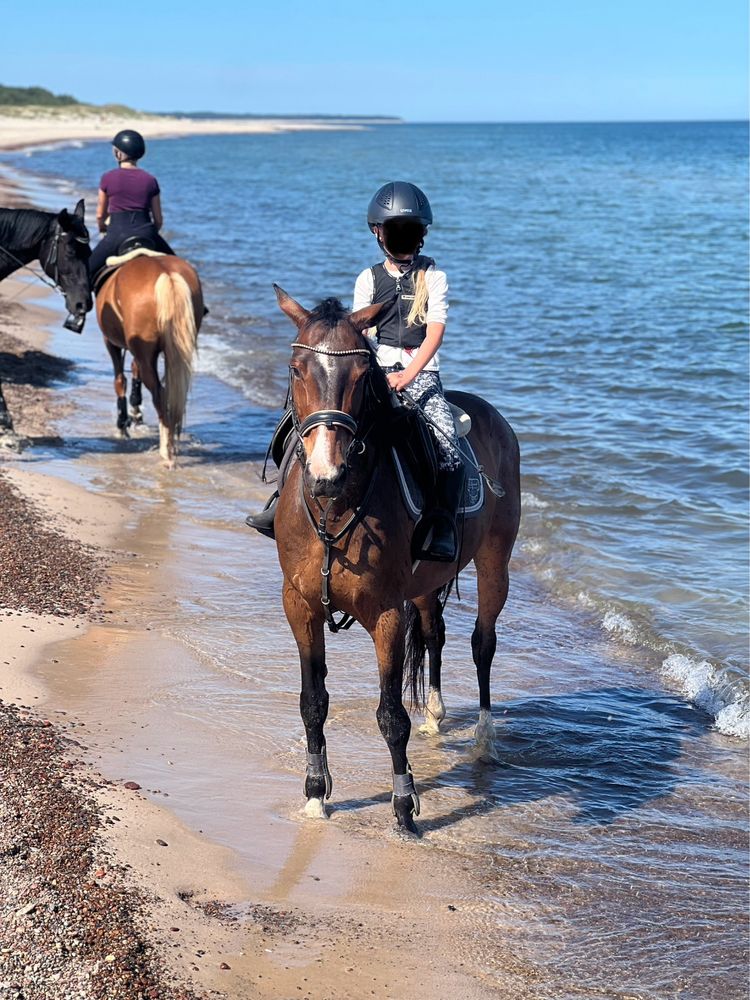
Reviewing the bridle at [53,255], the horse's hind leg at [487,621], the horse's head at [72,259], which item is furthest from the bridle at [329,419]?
the bridle at [53,255]

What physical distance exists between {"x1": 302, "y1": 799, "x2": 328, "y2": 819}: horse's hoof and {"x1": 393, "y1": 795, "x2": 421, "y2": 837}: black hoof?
13.8 inches

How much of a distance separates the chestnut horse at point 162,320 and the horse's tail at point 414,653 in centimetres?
596

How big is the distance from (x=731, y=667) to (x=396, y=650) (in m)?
3.95

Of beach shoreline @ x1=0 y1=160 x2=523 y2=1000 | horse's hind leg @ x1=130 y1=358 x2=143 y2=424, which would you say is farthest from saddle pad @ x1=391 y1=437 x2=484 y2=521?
horse's hind leg @ x1=130 y1=358 x2=143 y2=424

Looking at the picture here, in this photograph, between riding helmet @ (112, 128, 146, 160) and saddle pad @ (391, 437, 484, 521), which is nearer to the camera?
saddle pad @ (391, 437, 484, 521)

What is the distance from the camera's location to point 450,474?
19.2ft

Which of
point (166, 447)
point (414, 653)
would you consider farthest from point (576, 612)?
point (166, 447)

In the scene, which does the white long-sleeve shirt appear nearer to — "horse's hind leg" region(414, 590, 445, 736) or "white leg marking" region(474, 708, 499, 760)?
"horse's hind leg" region(414, 590, 445, 736)

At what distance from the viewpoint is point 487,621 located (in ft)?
22.9

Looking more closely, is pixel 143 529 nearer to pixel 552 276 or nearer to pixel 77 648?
pixel 77 648

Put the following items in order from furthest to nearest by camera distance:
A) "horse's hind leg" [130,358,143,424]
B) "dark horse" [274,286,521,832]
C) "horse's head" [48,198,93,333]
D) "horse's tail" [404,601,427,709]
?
1. "horse's hind leg" [130,358,143,424]
2. "horse's head" [48,198,93,333]
3. "horse's tail" [404,601,427,709]
4. "dark horse" [274,286,521,832]

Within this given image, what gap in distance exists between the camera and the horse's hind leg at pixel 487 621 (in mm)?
6801

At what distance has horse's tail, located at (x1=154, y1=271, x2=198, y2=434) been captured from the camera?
1192 cm

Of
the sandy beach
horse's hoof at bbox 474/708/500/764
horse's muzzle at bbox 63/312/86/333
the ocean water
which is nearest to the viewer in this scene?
horse's hoof at bbox 474/708/500/764
